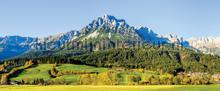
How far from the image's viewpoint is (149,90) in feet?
318

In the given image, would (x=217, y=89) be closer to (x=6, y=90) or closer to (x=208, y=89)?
(x=208, y=89)

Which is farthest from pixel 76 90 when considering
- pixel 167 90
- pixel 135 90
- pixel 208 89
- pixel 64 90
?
pixel 208 89

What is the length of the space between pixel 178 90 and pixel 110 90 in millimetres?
14730

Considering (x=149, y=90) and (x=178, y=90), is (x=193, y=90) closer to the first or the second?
(x=178, y=90)

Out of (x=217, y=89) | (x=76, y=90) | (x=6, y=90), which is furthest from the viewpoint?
(x=6, y=90)

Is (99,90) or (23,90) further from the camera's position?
(23,90)

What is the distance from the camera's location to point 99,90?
97.2 meters

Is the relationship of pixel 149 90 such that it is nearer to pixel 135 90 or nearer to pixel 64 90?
pixel 135 90

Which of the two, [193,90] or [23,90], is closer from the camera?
[193,90]

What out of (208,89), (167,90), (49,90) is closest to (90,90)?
(49,90)

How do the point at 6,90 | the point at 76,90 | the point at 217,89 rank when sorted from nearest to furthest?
the point at 217,89 → the point at 76,90 → the point at 6,90

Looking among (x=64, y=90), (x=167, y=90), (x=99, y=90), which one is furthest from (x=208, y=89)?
(x=64, y=90)

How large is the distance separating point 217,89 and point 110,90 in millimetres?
22798

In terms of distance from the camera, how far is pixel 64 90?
326 ft
